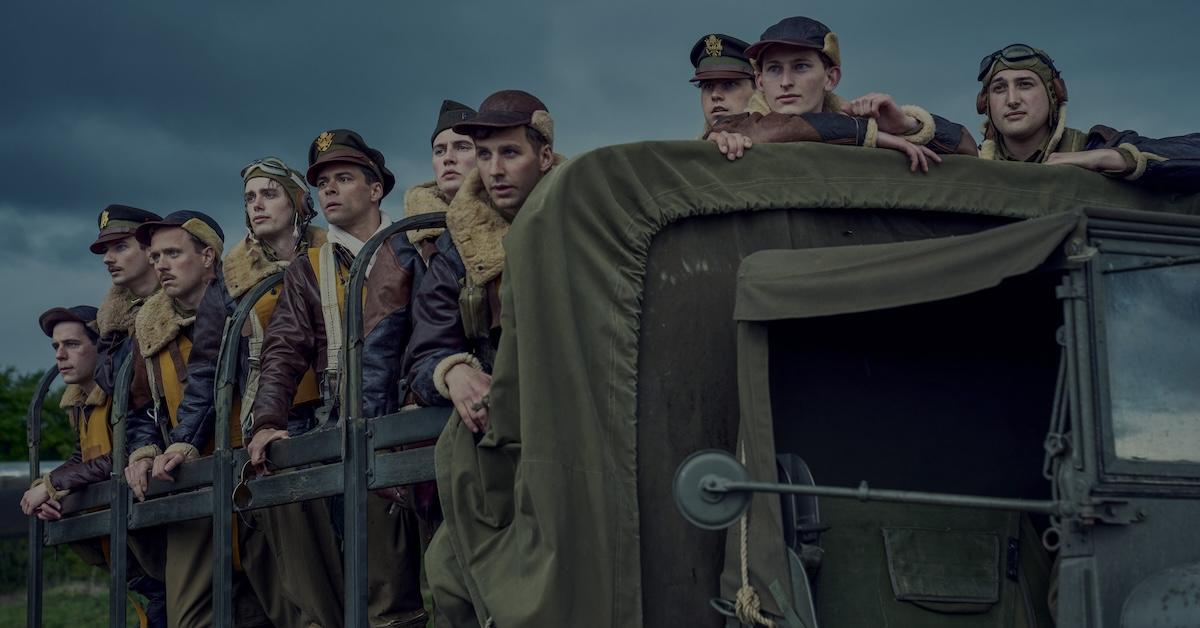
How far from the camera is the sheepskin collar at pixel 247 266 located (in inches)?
307

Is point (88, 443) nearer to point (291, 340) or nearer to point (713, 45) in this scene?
point (291, 340)

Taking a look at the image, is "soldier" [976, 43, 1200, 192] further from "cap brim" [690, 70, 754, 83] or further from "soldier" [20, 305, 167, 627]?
"soldier" [20, 305, 167, 627]

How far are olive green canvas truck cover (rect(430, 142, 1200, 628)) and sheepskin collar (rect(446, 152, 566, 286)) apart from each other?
605 mm

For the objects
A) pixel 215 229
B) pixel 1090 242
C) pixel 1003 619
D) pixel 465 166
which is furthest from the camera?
pixel 215 229

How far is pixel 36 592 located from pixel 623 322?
540 centimetres

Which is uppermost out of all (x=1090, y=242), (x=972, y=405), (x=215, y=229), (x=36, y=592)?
(x=215, y=229)

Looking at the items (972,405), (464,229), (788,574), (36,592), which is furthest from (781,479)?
(36,592)

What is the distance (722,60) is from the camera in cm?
780

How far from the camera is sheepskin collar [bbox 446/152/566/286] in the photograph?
5.65 m

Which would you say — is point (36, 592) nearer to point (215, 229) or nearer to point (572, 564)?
point (215, 229)

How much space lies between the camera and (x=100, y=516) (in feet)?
26.7

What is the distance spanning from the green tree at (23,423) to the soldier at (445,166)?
16.1 m

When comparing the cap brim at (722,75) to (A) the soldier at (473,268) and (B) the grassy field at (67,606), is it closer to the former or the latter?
(A) the soldier at (473,268)

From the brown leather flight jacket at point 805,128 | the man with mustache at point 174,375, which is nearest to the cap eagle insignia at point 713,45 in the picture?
the brown leather flight jacket at point 805,128
